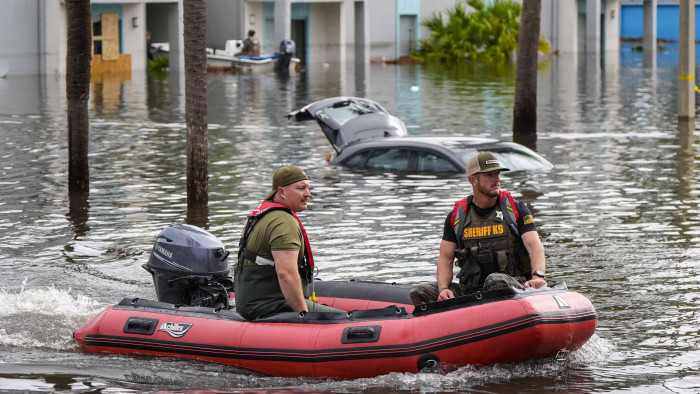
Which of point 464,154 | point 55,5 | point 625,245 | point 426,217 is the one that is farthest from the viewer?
point 55,5

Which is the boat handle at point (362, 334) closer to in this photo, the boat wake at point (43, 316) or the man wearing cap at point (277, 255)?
the man wearing cap at point (277, 255)

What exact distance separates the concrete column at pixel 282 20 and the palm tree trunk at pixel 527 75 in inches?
1270

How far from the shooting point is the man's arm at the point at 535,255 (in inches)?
339

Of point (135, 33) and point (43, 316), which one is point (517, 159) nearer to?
point (43, 316)

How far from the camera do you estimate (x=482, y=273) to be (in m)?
8.89

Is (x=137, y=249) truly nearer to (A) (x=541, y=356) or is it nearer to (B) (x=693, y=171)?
(A) (x=541, y=356)

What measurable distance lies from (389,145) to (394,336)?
1119 centimetres

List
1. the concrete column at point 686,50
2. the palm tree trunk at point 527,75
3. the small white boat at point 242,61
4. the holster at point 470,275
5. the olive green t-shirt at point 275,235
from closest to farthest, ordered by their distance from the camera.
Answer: the olive green t-shirt at point 275,235 < the holster at point 470,275 < the palm tree trunk at point 527,75 < the concrete column at point 686,50 < the small white boat at point 242,61

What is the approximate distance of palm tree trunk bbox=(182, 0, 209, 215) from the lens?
48.5 ft

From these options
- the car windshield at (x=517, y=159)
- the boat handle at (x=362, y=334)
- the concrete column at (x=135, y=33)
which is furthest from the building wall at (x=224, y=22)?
the boat handle at (x=362, y=334)

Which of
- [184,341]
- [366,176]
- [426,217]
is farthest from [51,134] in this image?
[184,341]

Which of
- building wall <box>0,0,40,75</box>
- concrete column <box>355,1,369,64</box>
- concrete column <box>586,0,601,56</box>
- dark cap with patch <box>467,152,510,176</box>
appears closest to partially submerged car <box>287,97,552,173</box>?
dark cap with patch <box>467,152,510,176</box>

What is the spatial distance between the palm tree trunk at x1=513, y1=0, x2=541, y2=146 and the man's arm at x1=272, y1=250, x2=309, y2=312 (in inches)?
610

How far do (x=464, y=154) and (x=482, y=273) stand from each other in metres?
9.88
